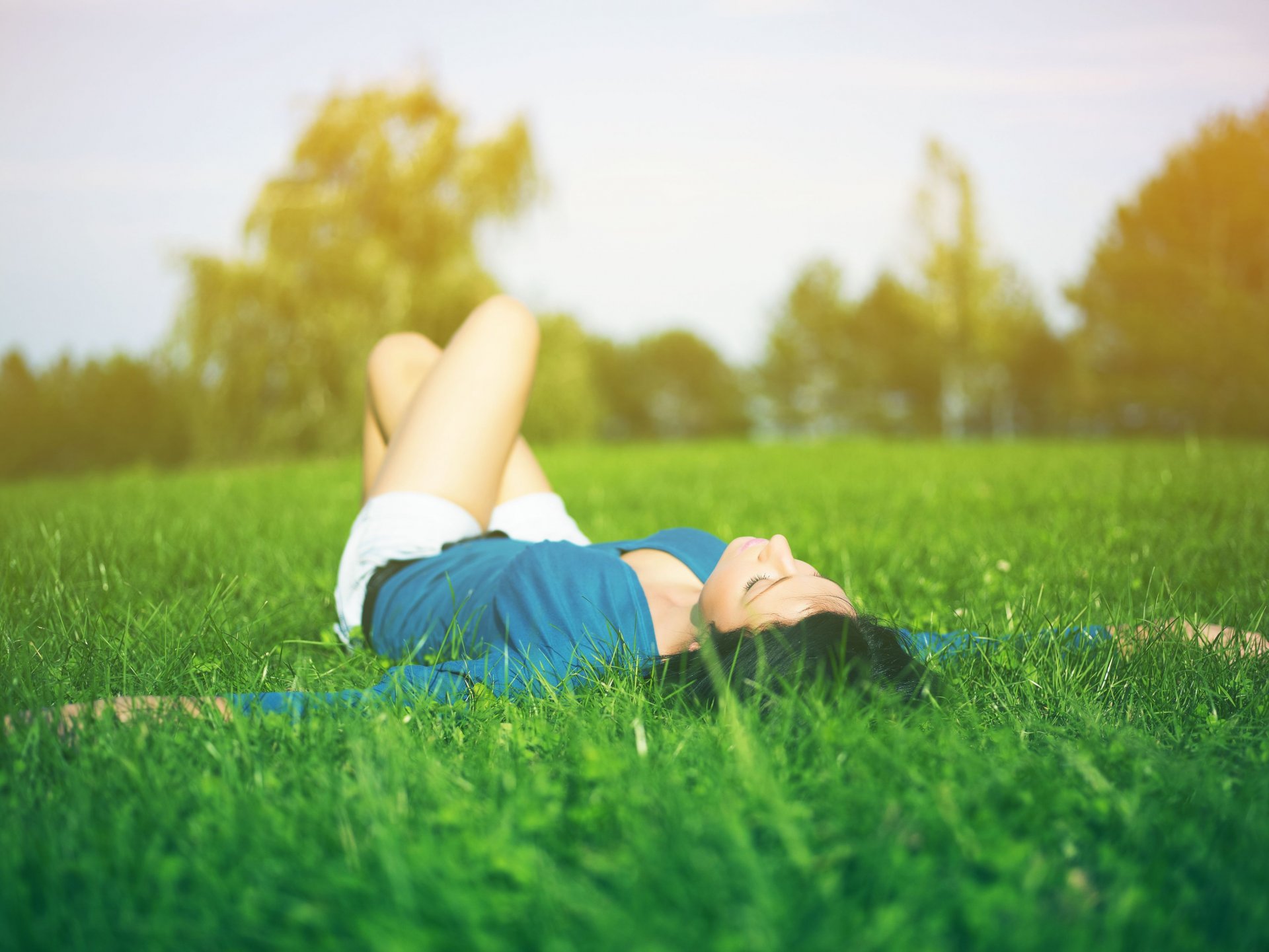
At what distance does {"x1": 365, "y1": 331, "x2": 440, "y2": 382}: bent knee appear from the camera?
3527 mm

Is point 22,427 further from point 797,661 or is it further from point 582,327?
point 797,661

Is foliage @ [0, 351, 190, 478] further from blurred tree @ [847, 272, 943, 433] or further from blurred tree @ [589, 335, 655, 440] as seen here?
blurred tree @ [847, 272, 943, 433]

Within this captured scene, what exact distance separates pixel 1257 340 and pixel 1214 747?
2399 centimetres

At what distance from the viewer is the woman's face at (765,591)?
214cm

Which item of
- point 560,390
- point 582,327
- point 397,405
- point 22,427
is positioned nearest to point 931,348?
point 582,327

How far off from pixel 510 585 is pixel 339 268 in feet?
41.3

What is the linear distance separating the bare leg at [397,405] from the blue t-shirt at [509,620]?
69cm

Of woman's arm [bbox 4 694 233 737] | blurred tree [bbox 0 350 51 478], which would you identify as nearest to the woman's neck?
A: woman's arm [bbox 4 694 233 737]

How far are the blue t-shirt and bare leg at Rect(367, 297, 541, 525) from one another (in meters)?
0.33

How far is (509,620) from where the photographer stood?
7.57ft

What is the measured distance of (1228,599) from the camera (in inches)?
104

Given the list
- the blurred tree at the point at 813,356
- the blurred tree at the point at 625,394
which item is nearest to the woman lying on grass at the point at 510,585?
the blurred tree at the point at 813,356

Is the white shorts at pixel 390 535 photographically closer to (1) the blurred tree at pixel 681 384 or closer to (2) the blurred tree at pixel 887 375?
(2) the blurred tree at pixel 887 375

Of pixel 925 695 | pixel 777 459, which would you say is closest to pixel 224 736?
pixel 925 695
